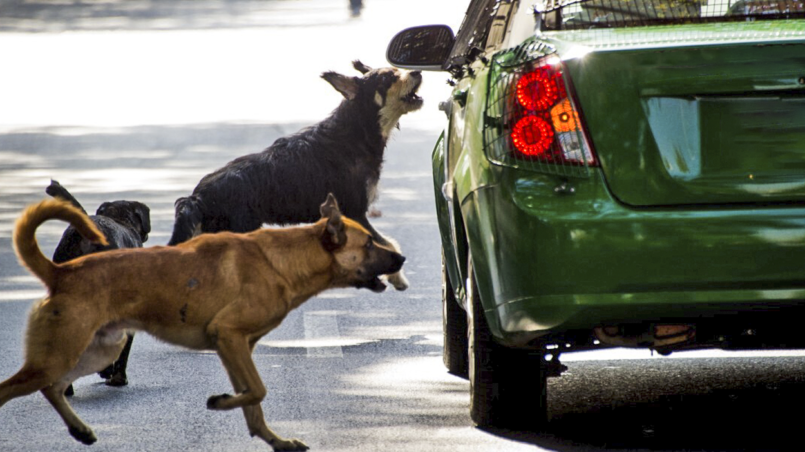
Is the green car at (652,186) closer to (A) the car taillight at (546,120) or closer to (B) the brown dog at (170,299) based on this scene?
(A) the car taillight at (546,120)

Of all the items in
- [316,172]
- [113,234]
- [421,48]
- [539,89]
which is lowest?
[316,172]

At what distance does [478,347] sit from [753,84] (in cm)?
145

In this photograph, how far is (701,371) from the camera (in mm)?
7379

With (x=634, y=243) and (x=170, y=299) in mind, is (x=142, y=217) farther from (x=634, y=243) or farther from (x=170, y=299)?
(x=634, y=243)

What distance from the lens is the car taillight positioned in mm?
5188

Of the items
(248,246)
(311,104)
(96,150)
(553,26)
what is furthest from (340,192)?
(311,104)

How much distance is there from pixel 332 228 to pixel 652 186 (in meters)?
1.53

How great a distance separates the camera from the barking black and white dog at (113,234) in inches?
291

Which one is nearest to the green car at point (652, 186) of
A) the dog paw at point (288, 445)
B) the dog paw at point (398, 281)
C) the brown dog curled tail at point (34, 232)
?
the dog paw at point (288, 445)

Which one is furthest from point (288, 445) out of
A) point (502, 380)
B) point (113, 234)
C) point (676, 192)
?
point (113, 234)

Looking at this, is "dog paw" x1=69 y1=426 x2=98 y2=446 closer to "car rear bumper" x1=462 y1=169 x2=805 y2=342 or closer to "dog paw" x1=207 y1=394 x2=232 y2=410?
"dog paw" x1=207 y1=394 x2=232 y2=410

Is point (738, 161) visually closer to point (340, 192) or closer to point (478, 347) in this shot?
point (478, 347)

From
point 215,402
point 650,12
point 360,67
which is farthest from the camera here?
point 360,67

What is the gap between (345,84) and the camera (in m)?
10.4
